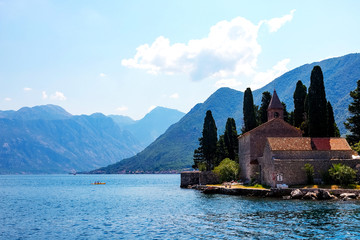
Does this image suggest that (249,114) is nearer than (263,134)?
No

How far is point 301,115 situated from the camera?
261ft

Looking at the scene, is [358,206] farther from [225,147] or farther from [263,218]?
[225,147]

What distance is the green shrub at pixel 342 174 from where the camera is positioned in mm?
50469

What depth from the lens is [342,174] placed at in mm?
50750

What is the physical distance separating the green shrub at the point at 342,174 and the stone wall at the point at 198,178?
86.8ft

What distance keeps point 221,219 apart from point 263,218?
3.68 meters

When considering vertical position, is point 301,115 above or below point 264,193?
above

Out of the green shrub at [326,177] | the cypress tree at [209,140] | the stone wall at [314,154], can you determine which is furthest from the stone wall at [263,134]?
the cypress tree at [209,140]

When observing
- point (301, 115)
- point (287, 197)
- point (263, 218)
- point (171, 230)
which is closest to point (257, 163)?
point (287, 197)

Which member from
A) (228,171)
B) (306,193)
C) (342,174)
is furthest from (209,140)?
(306,193)

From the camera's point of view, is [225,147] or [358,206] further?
[225,147]

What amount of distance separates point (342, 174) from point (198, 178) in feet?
118

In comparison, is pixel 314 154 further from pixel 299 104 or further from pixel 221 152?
pixel 221 152

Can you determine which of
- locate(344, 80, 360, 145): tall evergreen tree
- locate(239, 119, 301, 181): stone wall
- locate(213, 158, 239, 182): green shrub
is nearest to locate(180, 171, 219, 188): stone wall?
locate(213, 158, 239, 182): green shrub
